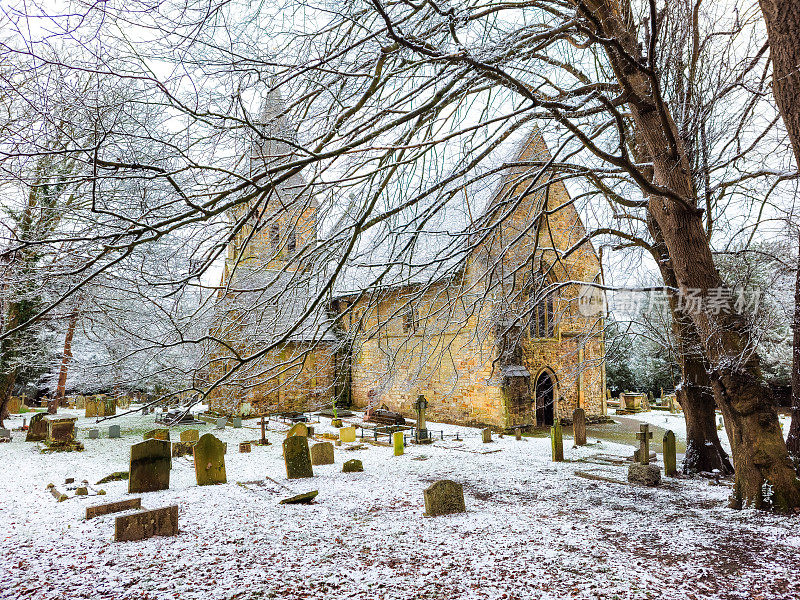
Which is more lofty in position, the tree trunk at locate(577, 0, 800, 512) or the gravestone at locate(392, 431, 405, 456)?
the tree trunk at locate(577, 0, 800, 512)

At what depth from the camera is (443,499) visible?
7383 millimetres

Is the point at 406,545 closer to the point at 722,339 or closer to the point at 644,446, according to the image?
the point at 722,339

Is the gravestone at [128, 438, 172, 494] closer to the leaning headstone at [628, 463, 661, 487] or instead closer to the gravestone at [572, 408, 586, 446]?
the leaning headstone at [628, 463, 661, 487]

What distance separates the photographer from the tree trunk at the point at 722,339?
617 centimetres

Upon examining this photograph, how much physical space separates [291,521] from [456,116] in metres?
6.23

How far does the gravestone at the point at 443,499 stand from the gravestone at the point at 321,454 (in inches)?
201

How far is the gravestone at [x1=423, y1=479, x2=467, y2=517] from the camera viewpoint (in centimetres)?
730

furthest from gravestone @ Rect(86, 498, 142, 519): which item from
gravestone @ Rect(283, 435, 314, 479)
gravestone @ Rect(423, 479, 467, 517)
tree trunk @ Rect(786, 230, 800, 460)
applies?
tree trunk @ Rect(786, 230, 800, 460)

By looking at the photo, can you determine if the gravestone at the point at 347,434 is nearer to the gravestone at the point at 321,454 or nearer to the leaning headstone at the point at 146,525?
the gravestone at the point at 321,454

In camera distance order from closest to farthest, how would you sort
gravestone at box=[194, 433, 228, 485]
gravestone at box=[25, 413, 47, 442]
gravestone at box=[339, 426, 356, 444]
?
1. gravestone at box=[194, 433, 228, 485]
2. gravestone at box=[25, 413, 47, 442]
3. gravestone at box=[339, 426, 356, 444]

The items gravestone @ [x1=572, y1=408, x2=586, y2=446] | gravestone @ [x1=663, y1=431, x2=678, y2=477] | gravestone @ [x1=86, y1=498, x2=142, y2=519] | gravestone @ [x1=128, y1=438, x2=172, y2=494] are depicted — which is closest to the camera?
gravestone @ [x1=86, y1=498, x2=142, y2=519]

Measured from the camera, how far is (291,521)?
7047 mm

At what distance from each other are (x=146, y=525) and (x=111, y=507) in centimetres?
168

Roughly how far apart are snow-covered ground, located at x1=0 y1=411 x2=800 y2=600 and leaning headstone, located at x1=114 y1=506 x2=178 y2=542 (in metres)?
0.17
